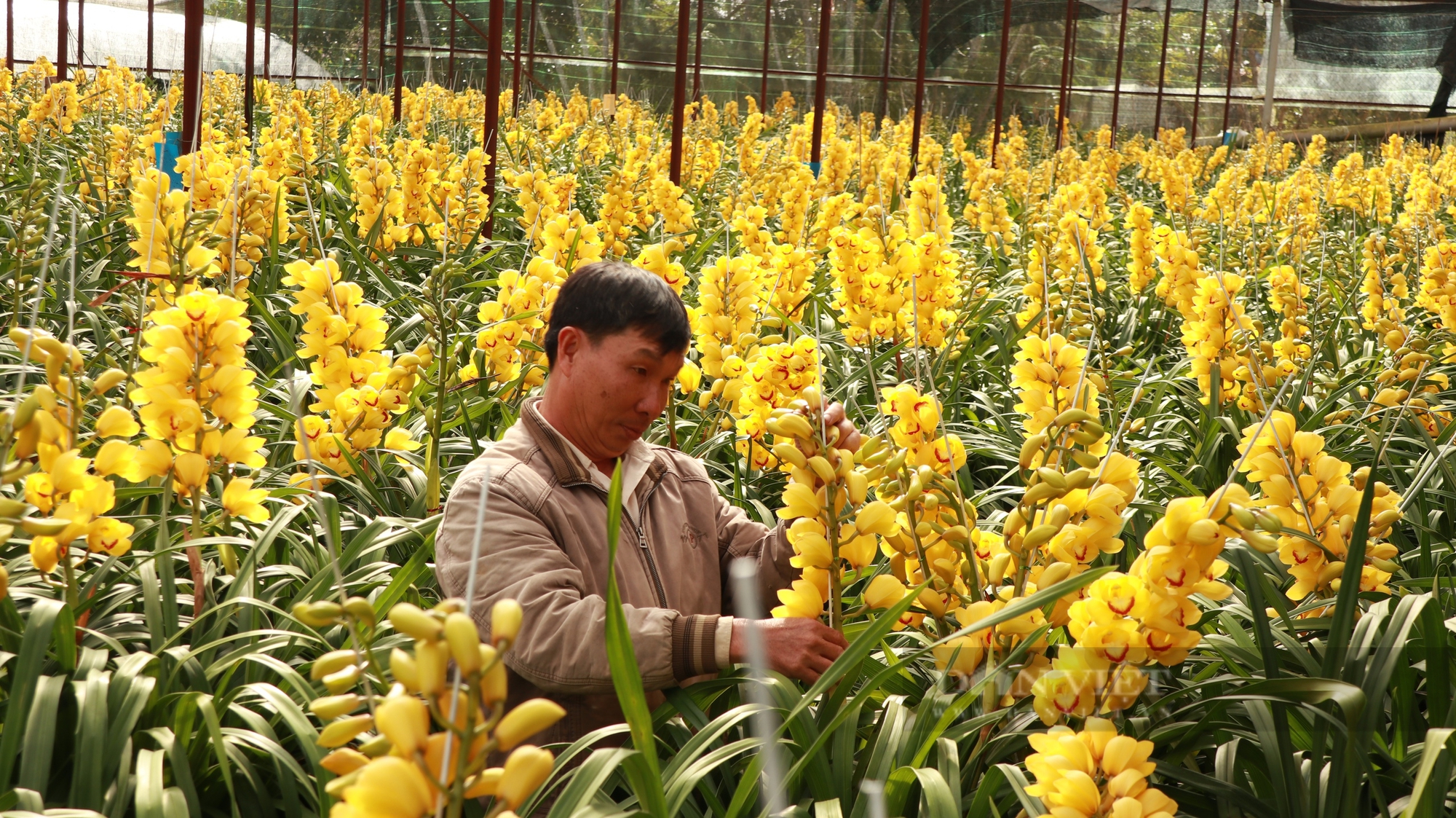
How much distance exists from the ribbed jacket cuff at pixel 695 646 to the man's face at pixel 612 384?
16.3 inches

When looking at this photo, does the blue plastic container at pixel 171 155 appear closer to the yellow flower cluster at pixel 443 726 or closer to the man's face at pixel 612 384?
the man's face at pixel 612 384

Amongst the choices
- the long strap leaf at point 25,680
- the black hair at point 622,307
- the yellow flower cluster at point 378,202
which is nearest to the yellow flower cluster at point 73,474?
the long strap leaf at point 25,680

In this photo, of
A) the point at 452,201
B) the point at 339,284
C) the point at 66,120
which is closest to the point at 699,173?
the point at 452,201

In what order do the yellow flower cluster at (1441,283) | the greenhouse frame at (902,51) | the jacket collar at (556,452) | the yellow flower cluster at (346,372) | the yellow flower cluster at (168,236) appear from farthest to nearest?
1. the greenhouse frame at (902,51)
2. the yellow flower cluster at (1441,283)
3. the yellow flower cluster at (168,236)
4. the yellow flower cluster at (346,372)
5. the jacket collar at (556,452)

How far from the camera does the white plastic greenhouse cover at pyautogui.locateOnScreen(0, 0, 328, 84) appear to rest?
20281 mm

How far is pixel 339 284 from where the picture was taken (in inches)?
107

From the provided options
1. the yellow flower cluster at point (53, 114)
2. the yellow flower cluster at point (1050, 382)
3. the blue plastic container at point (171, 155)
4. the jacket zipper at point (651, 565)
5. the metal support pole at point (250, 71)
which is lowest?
the jacket zipper at point (651, 565)

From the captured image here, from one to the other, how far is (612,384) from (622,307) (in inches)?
5.3

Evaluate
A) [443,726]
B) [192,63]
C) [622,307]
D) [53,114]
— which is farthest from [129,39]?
[443,726]

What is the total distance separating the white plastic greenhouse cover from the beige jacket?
18.6 meters

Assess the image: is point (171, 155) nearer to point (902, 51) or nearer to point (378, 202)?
point (378, 202)

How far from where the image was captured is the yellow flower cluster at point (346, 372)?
2.63 meters

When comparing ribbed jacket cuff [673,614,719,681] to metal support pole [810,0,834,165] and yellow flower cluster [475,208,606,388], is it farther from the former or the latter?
metal support pole [810,0,834,165]

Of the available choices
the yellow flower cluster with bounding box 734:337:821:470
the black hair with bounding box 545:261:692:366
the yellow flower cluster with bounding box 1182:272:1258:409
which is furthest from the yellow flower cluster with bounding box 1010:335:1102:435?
the yellow flower cluster with bounding box 1182:272:1258:409
